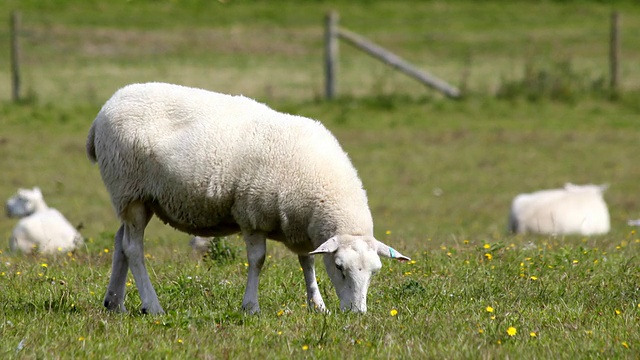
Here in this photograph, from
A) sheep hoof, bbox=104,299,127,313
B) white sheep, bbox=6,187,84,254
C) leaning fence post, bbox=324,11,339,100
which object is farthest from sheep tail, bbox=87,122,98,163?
leaning fence post, bbox=324,11,339,100

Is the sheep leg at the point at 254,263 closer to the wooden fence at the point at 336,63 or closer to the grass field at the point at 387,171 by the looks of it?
the grass field at the point at 387,171

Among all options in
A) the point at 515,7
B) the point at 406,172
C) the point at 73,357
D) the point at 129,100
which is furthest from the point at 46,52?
the point at 73,357

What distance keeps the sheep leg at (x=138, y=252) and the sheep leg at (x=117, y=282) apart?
0.35ft

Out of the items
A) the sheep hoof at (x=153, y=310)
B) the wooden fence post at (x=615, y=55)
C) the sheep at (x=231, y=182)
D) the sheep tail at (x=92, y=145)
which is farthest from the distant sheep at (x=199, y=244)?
the wooden fence post at (x=615, y=55)

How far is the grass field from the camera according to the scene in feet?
17.6

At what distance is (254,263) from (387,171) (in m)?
9.08

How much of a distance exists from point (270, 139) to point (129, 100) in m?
0.99

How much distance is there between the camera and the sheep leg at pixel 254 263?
6207mm

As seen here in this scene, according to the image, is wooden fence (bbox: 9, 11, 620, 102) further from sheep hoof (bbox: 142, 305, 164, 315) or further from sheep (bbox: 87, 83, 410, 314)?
sheep hoof (bbox: 142, 305, 164, 315)

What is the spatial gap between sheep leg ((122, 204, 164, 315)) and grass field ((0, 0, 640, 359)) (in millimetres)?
156

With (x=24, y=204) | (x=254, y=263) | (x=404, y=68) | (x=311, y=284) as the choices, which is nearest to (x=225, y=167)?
(x=254, y=263)

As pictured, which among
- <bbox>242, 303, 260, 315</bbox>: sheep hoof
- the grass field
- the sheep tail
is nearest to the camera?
the grass field

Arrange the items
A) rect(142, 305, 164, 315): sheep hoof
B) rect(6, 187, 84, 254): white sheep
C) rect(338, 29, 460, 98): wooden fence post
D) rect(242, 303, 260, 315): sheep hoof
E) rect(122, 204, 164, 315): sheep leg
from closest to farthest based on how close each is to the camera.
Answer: rect(242, 303, 260, 315): sheep hoof, rect(142, 305, 164, 315): sheep hoof, rect(122, 204, 164, 315): sheep leg, rect(6, 187, 84, 254): white sheep, rect(338, 29, 460, 98): wooden fence post

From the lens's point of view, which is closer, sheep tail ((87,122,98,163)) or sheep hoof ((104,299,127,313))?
sheep hoof ((104,299,127,313))
